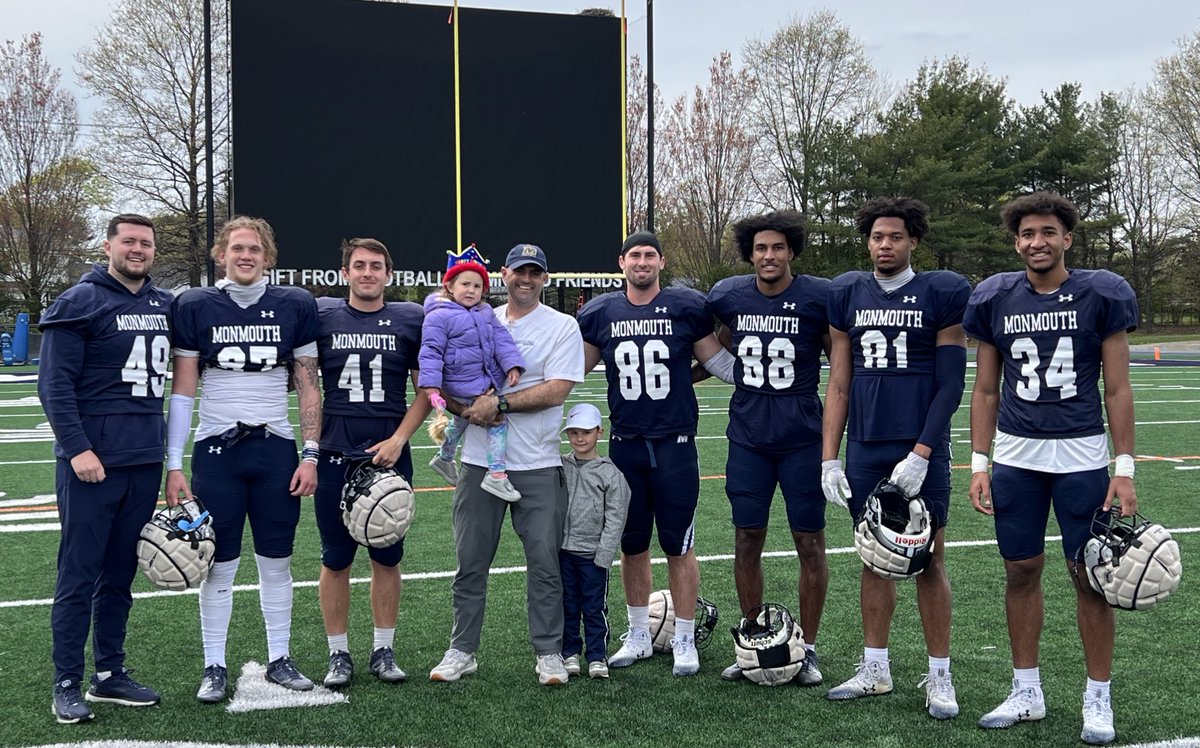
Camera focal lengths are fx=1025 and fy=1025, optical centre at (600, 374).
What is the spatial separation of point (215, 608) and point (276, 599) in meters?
0.22

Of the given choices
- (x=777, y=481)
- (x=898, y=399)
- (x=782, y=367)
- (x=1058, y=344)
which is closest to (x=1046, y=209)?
(x=1058, y=344)

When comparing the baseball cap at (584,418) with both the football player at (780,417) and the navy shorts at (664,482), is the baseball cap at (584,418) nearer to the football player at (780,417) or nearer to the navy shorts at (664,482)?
the navy shorts at (664,482)

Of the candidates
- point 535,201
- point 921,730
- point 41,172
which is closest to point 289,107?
point 535,201

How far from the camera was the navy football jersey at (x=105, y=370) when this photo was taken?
3.55 meters

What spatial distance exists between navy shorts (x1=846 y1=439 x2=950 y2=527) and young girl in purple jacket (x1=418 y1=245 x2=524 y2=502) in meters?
1.29

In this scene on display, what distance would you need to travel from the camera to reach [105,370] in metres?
3.64

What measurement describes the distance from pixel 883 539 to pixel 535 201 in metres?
12.4

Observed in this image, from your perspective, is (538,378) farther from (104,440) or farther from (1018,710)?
(1018,710)

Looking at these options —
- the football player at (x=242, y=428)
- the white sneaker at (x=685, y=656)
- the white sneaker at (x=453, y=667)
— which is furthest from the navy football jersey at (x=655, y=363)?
the football player at (x=242, y=428)

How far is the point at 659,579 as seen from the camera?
548 cm

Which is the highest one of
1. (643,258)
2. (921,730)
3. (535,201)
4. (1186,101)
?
(1186,101)

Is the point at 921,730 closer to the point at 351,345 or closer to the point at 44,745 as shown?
the point at 351,345

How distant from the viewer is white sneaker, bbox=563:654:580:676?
13.2 feet

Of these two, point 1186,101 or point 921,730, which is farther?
point 1186,101
